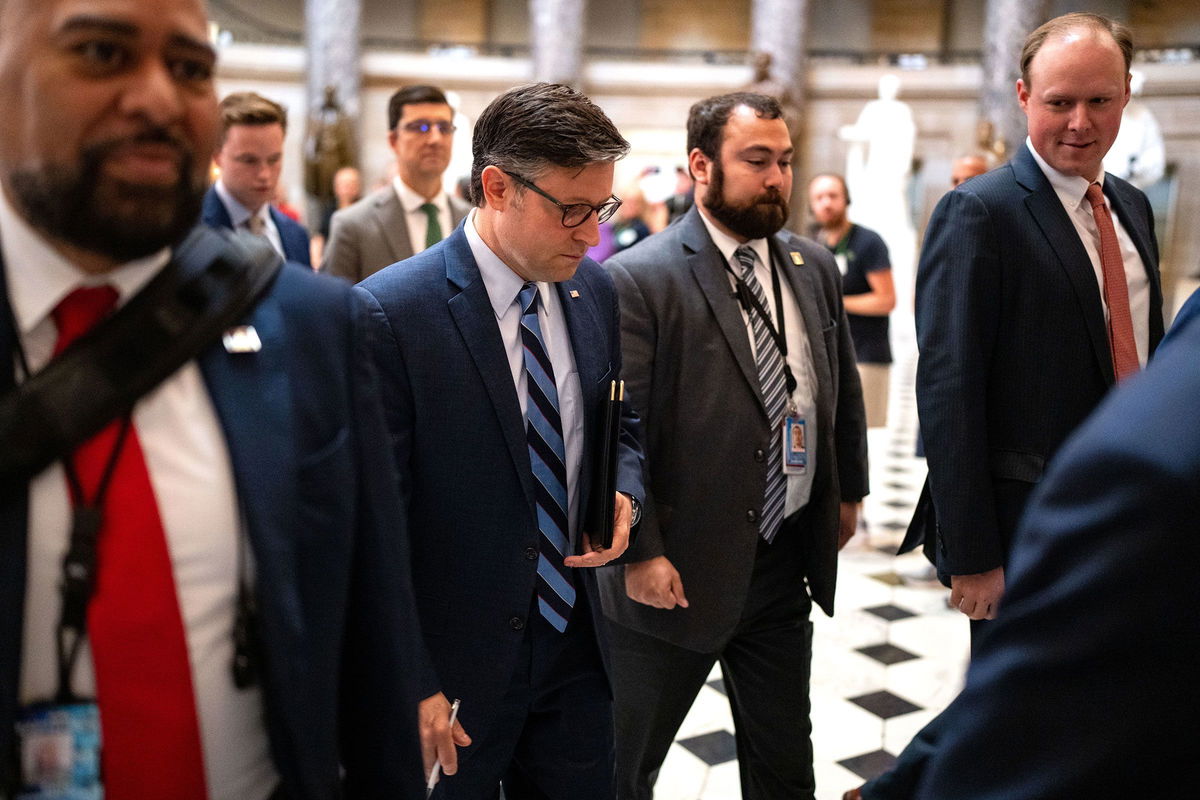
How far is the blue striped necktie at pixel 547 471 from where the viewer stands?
7.20 feet

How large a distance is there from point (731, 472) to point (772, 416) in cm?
19

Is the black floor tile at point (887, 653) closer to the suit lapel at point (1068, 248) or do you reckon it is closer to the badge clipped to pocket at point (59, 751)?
the suit lapel at point (1068, 248)

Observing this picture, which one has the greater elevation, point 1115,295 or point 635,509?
point 1115,295

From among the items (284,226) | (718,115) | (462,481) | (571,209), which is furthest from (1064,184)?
(284,226)

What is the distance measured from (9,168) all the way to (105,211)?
110mm

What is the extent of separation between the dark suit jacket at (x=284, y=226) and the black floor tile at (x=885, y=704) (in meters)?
2.95

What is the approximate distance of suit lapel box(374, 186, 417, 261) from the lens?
14.5 ft

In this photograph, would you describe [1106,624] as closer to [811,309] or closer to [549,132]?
[549,132]

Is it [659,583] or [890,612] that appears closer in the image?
[659,583]

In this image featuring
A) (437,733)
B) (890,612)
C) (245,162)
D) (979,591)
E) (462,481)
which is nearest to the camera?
(437,733)

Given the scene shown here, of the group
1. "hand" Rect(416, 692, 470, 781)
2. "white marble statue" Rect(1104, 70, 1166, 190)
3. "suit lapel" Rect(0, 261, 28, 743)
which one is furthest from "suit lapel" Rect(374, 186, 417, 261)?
"white marble statue" Rect(1104, 70, 1166, 190)

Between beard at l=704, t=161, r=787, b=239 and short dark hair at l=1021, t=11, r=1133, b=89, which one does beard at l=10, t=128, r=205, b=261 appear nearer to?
beard at l=704, t=161, r=787, b=239

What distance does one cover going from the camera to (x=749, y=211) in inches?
115

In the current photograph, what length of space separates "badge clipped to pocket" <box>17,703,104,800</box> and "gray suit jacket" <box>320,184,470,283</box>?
3348mm
